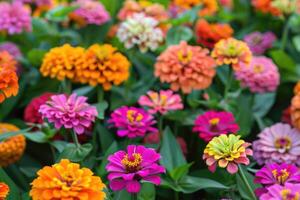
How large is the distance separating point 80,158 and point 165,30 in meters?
0.79

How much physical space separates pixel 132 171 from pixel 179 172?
0.95 feet

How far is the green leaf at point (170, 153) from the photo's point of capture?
1.41 m

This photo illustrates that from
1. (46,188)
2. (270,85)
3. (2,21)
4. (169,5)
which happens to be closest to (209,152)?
(46,188)

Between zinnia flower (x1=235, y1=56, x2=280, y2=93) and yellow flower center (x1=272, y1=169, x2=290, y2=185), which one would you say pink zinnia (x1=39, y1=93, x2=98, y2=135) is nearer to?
yellow flower center (x1=272, y1=169, x2=290, y2=185)

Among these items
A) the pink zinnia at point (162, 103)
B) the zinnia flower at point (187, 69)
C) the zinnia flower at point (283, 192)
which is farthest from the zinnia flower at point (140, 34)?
the zinnia flower at point (283, 192)

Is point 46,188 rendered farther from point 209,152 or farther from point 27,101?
point 27,101

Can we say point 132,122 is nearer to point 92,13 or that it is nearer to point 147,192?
point 147,192

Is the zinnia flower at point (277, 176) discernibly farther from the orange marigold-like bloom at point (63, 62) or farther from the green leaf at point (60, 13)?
the green leaf at point (60, 13)

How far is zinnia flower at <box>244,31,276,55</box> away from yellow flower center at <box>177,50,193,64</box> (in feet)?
1.34

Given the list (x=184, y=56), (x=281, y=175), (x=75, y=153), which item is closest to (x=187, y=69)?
(x=184, y=56)

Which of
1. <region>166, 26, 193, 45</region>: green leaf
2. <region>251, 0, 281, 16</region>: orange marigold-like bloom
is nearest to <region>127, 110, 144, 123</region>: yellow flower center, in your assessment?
<region>166, 26, 193, 45</region>: green leaf

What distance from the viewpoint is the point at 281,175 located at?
113 cm

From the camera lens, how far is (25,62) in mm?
1892

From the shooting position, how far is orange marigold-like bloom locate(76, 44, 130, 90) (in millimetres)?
1547
